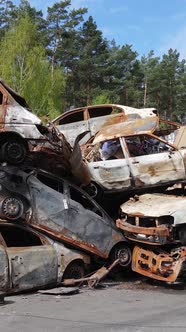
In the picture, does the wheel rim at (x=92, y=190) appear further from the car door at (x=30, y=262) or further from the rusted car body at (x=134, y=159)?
the car door at (x=30, y=262)

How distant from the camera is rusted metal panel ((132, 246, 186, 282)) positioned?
8.50 meters

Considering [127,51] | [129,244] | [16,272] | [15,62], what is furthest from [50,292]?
[127,51]

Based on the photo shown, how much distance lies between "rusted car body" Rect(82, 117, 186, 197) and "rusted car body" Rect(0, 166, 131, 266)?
100 cm

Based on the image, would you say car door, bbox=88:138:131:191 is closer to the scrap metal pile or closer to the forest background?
the scrap metal pile

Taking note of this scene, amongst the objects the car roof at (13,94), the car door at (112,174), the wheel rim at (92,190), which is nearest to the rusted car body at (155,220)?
the car door at (112,174)

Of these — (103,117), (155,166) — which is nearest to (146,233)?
(155,166)

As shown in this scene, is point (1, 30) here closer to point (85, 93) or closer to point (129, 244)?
point (85, 93)

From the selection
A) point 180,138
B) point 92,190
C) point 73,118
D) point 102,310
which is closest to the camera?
point 102,310

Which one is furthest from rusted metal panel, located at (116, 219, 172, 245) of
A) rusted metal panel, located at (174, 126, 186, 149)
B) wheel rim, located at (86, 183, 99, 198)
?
rusted metal panel, located at (174, 126, 186, 149)

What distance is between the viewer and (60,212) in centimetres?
902

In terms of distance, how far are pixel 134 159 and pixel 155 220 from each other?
1.96 metres

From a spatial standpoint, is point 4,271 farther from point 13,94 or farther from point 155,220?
point 13,94

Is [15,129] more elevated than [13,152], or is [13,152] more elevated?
[15,129]

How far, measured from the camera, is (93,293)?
8.62 m
